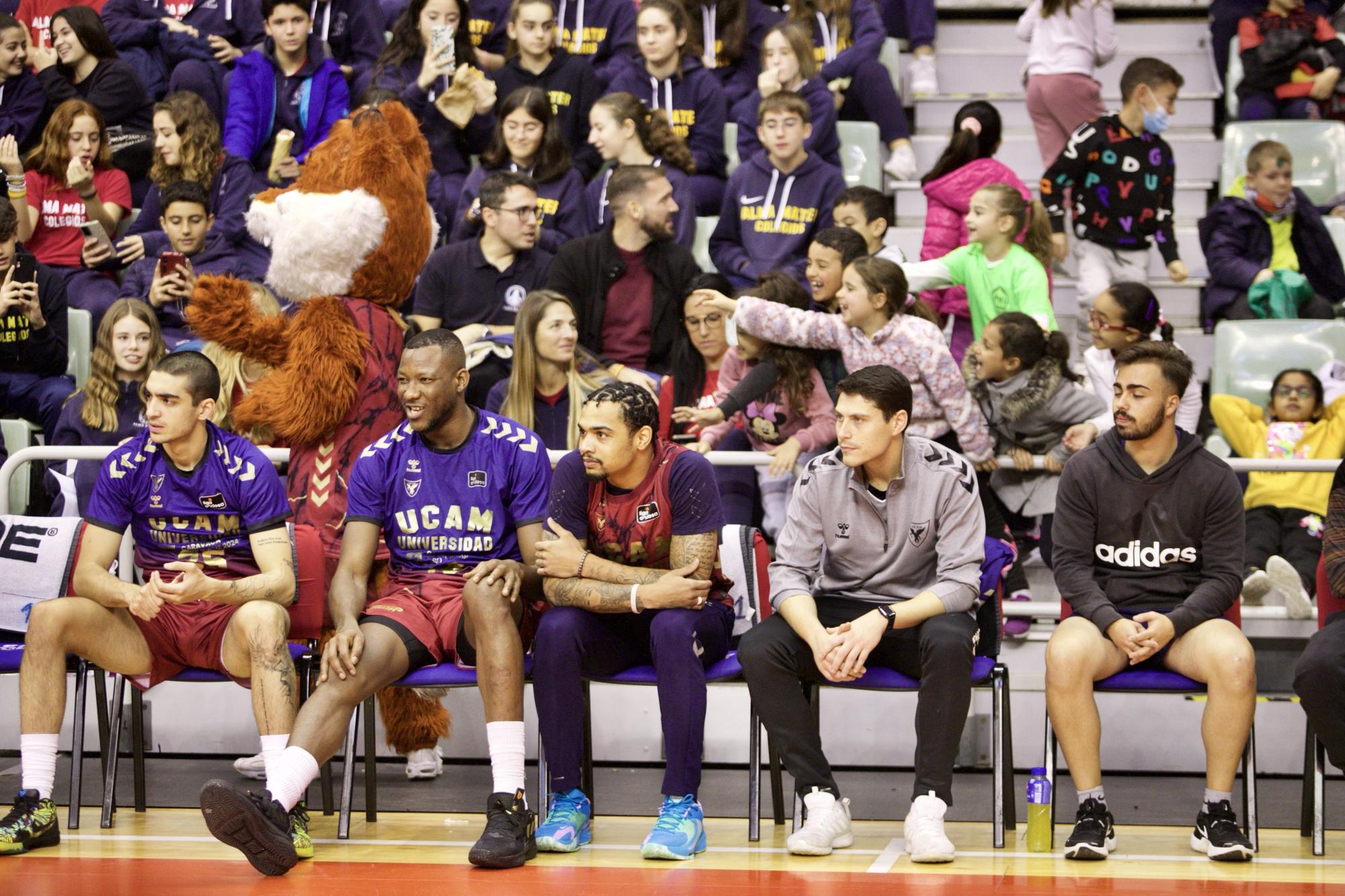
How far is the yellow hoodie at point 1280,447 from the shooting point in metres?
5.76

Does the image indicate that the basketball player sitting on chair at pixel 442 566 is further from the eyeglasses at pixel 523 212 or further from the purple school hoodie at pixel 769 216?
the purple school hoodie at pixel 769 216

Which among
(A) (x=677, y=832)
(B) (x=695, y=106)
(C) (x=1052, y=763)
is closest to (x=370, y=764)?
(A) (x=677, y=832)

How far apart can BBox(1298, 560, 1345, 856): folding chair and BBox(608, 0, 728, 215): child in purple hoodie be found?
3836 millimetres

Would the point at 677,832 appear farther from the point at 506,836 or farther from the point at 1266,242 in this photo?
the point at 1266,242

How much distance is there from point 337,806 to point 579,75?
4013 millimetres

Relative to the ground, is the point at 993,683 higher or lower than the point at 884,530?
lower

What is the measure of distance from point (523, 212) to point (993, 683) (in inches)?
118

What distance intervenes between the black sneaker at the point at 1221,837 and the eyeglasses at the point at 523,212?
3.55 metres

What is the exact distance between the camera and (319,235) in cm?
491

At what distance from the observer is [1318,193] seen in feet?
24.9

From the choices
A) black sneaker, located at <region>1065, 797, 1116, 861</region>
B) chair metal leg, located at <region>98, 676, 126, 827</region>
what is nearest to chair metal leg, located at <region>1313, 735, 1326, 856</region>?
black sneaker, located at <region>1065, 797, 1116, 861</region>

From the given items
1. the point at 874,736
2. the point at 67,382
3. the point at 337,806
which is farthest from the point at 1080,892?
the point at 67,382

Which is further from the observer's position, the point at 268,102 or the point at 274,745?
the point at 268,102

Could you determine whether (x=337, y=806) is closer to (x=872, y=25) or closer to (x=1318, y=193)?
(x=872, y=25)
